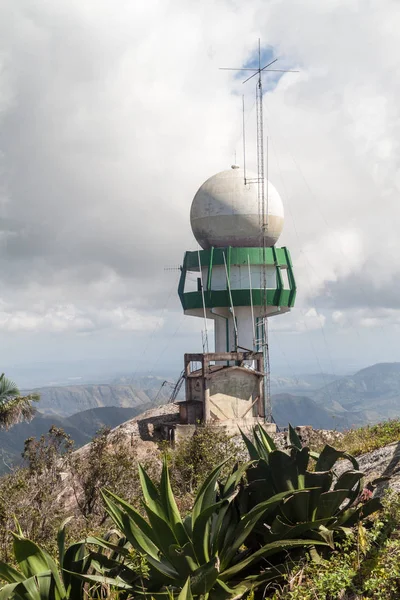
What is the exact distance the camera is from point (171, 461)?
17234mm

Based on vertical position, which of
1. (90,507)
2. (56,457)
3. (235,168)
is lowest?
(90,507)

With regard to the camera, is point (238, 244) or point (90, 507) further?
point (238, 244)

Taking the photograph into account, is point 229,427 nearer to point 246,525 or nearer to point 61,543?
point 61,543

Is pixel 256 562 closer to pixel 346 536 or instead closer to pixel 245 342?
pixel 346 536

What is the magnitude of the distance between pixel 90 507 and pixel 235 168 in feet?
82.8

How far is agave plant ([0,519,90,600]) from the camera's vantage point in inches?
250

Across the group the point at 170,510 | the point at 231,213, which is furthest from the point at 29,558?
the point at 231,213

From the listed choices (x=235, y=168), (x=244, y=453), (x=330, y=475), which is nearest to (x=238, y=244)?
(x=235, y=168)

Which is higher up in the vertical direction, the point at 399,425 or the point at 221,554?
the point at 399,425

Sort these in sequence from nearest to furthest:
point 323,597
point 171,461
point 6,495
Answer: point 323,597 < point 6,495 < point 171,461

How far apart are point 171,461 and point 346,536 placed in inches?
422

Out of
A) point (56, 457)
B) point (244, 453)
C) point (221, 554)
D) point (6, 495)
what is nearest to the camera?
point (221, 554)

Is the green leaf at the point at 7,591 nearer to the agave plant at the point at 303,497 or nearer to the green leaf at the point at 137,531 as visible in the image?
the green leaf at the point at 137,531

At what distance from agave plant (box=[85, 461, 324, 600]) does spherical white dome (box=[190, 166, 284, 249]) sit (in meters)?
28.5
